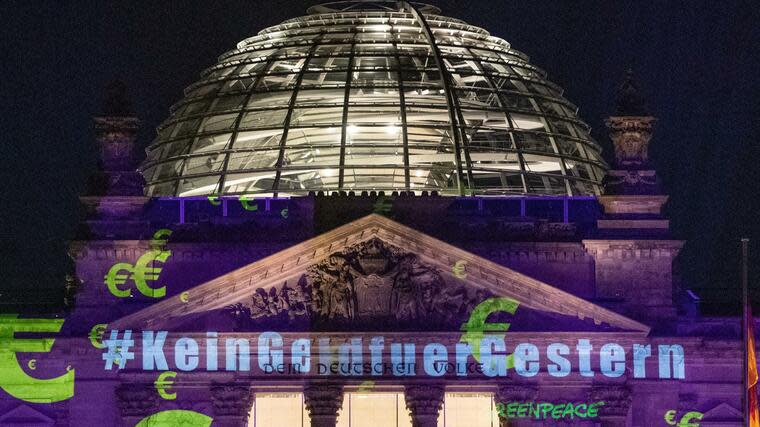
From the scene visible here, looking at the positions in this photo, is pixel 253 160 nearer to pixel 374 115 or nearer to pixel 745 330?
pixel 374 115

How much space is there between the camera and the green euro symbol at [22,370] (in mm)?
92438

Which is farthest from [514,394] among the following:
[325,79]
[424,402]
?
[325,79]

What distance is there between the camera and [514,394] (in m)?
90.6

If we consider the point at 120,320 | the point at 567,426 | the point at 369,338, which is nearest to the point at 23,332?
the point at 120,320

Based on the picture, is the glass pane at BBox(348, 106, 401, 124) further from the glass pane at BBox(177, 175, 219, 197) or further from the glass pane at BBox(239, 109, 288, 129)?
the glass pane at BBox(177, 175, 219, 197)

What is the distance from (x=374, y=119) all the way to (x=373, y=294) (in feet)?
43.0

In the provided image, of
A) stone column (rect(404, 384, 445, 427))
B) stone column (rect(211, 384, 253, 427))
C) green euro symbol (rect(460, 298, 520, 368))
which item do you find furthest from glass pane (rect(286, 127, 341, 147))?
stone column (rect(404, 384, 445, 427))

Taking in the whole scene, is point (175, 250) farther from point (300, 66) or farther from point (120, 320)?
point (300, 66)

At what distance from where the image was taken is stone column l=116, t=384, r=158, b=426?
3575 inches

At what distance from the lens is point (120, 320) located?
90.4 m

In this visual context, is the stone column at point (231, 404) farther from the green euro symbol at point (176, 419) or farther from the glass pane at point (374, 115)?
the glass pane at point (374, 115)

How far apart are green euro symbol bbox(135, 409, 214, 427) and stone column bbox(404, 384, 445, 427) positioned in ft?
20.2

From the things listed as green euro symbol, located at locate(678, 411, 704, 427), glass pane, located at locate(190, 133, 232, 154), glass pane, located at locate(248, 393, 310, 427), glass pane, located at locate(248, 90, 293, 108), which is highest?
glass pane, located at locate(248, 90, 293, 108)

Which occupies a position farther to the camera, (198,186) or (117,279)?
(198,186)
